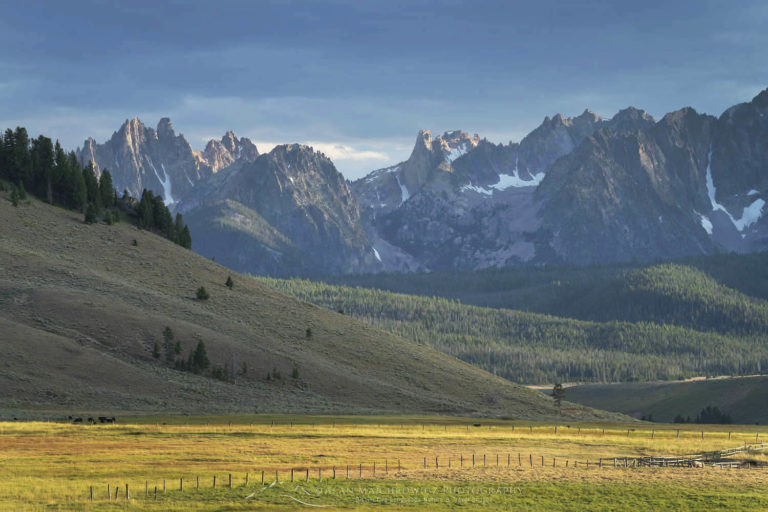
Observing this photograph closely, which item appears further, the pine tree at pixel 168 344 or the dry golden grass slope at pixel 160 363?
the pine tree at pixel 168 344

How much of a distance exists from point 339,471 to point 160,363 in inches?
3373

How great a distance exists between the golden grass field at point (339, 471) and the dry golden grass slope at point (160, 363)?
78.7 ft

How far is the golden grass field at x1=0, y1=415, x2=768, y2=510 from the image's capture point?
65.0 meters

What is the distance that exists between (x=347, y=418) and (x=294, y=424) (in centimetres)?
1468

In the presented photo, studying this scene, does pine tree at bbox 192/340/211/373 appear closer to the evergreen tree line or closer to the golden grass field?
the evergreen tree line

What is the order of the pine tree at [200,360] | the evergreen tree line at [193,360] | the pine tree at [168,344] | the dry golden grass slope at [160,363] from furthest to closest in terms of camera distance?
the pine tree at [168,344] → the pine tree at [200,360] → the evergreen tree line at [193,360] → the dry golden grass slope at [160,363]

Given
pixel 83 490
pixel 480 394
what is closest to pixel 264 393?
pixel 480 394

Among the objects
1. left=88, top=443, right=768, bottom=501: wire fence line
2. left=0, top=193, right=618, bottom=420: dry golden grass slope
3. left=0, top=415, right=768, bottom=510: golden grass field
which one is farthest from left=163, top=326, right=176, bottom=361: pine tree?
left=88, top=443, right=768, bottom=501: wire fence line

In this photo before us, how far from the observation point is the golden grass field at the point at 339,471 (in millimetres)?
65000

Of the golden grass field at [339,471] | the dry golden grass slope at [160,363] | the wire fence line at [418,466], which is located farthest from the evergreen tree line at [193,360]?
→ the wire fence line at [418,466]

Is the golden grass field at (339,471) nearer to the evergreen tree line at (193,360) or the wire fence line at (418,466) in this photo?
the wire fence line at (418,466)

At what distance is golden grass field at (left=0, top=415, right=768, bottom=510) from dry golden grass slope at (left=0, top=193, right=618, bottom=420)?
944 inches

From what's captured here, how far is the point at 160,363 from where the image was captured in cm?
15700

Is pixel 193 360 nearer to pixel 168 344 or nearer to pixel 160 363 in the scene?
pixel 168 344
